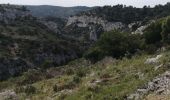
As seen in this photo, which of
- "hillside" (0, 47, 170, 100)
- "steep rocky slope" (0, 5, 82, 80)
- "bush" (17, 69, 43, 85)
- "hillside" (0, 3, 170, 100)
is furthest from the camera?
"steep rocky slope" (0, 5, 82, 80)

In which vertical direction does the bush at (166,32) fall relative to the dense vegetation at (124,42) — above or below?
above

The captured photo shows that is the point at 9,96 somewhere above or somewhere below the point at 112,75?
below

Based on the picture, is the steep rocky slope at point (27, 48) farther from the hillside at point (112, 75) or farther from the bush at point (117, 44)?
the bush at point (117, 44)

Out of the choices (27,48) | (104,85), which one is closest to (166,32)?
(104,85)

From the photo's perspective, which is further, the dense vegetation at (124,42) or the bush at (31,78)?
the dense vegetation at (124,42)

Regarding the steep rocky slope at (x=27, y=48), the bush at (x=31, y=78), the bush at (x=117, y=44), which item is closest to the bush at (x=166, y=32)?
the bush at (x=117, y=44)

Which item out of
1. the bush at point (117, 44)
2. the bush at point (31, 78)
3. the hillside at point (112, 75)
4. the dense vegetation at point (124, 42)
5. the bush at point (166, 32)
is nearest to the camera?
the hillside at point (112, 75)

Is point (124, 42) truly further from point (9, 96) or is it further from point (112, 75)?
point (9, 96)

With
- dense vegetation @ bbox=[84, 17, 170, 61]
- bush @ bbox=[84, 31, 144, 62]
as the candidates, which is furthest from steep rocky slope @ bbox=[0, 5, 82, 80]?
dense vegetation @ bbox=[84, 17, 170, 61]

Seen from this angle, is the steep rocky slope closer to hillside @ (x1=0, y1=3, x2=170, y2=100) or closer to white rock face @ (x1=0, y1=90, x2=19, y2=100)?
hillside @ (x1=0, y1=3, x2=170, y2=100)

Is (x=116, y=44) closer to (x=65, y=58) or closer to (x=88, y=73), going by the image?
(x=88, y=73)

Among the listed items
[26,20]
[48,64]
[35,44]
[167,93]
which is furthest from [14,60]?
[167,93]

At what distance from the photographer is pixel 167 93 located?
1861 cm

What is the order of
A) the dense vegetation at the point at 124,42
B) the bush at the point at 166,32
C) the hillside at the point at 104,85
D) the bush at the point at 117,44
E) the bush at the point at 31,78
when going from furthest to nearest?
1. the bush at the point at 117,44
2. the dense vegetation at the point at 124,42
3. the bush at the point at 166,32
4. the bush at the point at 31,78
5. the hillside at the point at 104,85
